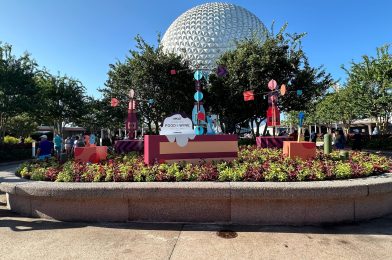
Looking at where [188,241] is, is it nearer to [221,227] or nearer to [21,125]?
[221,227]

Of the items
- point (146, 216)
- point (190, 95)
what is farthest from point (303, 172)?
point (190, 95)

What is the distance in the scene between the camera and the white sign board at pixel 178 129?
8.16 meters

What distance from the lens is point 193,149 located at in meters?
8.54

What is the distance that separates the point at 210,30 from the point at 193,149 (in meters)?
35.0

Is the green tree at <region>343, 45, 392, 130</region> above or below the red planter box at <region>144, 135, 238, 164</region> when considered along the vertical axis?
above

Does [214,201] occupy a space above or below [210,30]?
below

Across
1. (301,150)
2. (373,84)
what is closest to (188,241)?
(301,150)

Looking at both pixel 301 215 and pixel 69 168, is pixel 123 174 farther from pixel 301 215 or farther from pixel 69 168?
pixel 301 215

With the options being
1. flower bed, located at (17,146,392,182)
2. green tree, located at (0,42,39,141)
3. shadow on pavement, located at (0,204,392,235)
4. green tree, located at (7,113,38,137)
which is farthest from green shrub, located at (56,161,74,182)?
green tree, located at (7,113,38,137)

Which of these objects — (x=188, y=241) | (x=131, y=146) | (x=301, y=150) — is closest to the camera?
(x=188, y=241)

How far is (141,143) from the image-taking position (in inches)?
736

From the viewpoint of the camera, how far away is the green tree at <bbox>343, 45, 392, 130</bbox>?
24391 millimetres

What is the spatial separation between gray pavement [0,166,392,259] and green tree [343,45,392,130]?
2173cm

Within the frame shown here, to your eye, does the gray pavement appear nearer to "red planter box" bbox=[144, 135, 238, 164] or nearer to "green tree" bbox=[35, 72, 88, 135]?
"red planter box" bbox=[144, 135, 238, 164]
